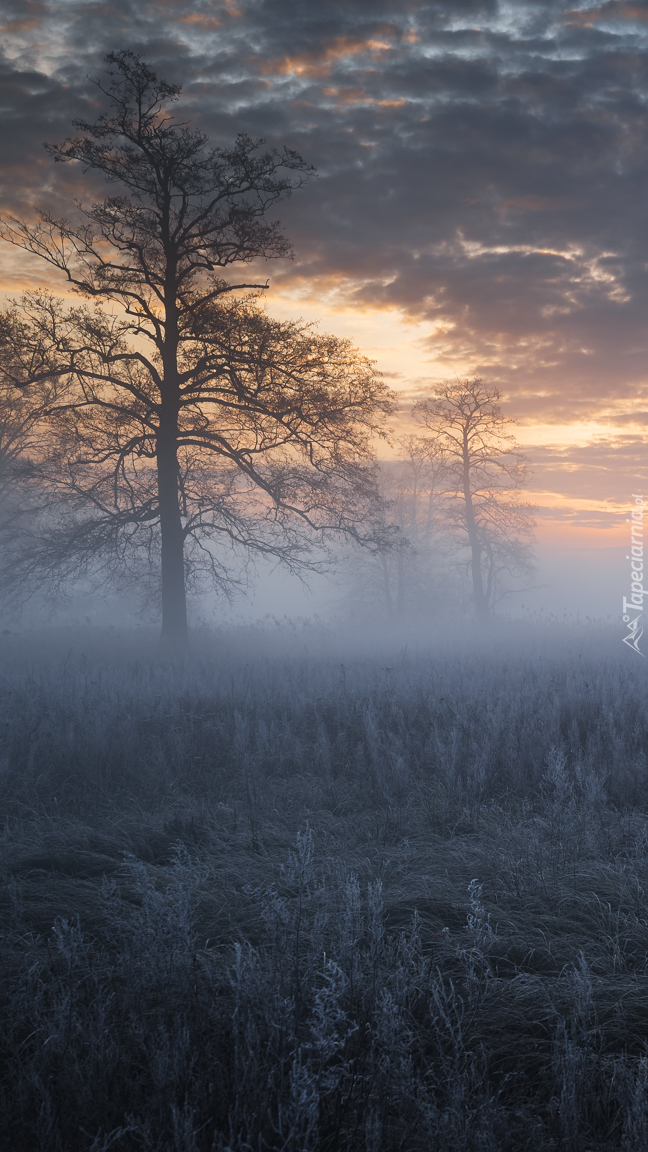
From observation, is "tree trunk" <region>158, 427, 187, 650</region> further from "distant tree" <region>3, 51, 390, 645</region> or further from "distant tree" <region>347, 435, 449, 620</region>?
"distant tree" <region>347, 435, 449, 620</region>

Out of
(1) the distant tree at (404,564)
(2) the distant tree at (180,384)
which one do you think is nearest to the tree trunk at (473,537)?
(1) the distant tree at (404,564)

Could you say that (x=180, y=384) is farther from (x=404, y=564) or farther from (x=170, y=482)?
(x=404, y=564)

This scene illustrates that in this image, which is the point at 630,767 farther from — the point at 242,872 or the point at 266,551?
the point at 266,551

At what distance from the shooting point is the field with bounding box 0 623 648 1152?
6.29 ft

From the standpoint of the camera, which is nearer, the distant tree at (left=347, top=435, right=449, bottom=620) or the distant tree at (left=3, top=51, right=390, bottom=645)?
the distant tree at (left=3, top=51, right=390, bottom=645)

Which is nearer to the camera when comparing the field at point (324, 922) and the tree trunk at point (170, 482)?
the field at point (324, 922)

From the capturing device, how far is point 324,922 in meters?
2.66

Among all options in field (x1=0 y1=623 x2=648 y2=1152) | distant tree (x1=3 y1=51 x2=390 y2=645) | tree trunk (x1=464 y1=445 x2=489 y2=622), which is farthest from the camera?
tree trunk (x1=464 y1=445 x2=489 y2=622)

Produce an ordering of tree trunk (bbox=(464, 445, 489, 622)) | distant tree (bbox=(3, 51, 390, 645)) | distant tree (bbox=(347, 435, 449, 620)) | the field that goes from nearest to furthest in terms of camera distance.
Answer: the field → distant tree (bbox=(3, 51, 390, 645)) → tree trunk (bbox=(464, 445, 489, 622)) → distant tree (bbox=(347, 435, 449, 620))

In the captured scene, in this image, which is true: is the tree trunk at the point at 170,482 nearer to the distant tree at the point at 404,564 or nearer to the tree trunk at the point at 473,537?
the tree trunk at the point at 473,537

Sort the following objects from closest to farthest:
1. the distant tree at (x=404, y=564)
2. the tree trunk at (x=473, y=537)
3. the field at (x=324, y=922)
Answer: the field at (x=324, y=922) → the tree trunk at (x=473, y=537) → the distant tree at (x=404, y=564)

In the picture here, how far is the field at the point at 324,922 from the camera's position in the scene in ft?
6.29

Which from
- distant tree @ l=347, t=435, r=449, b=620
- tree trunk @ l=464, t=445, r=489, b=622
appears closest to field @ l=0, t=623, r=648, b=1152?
tree trunk @ l=464, t=445, r=489, b=622

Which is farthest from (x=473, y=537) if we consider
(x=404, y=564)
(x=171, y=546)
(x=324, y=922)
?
(x=324, y=922)
